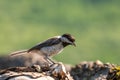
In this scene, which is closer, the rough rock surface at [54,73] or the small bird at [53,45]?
the rough rock surface at [54,73]

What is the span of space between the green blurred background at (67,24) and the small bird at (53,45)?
11065 centimetres

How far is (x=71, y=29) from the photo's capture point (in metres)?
165

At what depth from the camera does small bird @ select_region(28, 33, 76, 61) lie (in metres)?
20.3

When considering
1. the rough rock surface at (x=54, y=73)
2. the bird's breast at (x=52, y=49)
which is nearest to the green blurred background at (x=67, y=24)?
the bird's breast at (x=52, y=49)

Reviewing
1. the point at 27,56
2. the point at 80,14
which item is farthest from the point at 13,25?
the point at 27,56

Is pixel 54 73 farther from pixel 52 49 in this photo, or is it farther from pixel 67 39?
pixel 52 49

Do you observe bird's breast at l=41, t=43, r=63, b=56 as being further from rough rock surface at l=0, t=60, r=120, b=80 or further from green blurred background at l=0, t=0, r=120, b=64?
green blurred background at l=0, t=0, r=120, b=64

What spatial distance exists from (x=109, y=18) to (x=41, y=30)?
18.5m

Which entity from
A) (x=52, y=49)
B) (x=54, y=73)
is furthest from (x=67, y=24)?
(x=54, y=73)

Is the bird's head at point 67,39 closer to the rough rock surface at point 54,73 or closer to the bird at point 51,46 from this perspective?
the bird at point 51,46

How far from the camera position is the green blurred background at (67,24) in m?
148

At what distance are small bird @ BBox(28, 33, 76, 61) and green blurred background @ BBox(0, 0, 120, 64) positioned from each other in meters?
111

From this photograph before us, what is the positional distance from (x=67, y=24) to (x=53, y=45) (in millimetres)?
155731

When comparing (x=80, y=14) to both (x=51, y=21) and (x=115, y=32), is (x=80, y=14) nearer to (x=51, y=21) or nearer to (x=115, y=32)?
(x=51, y=21)
